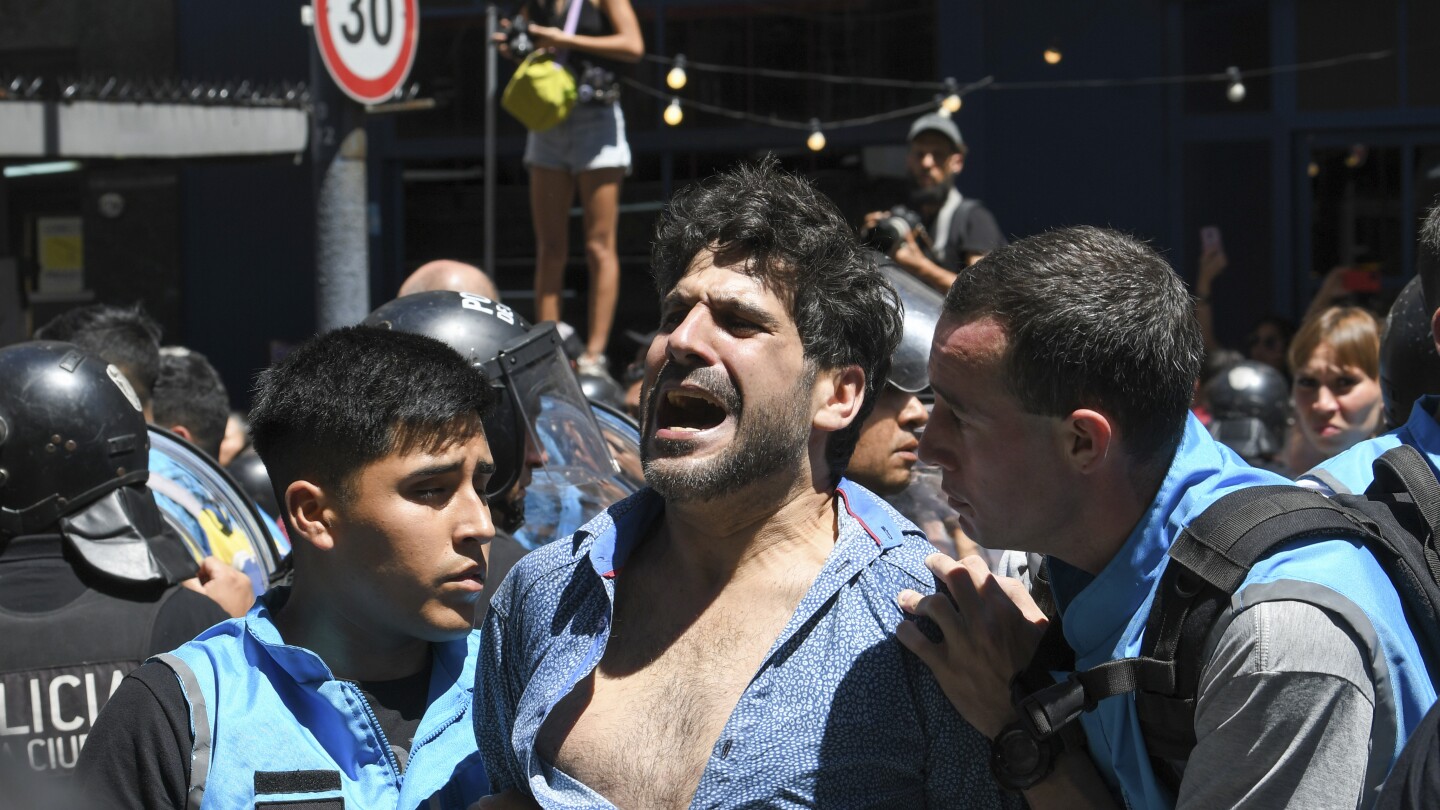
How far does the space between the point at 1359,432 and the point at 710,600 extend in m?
3.77

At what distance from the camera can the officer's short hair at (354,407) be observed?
2.87 meters

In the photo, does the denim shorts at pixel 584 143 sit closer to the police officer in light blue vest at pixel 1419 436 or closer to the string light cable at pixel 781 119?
the string light cable at pixel 781 119

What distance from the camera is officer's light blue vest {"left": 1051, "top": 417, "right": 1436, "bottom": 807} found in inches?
73.2

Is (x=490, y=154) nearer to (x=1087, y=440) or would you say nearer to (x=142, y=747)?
(x=142, y=747)

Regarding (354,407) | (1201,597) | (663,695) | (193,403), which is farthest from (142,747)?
(193,403)

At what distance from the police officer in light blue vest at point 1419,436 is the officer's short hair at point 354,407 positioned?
1.62 metres

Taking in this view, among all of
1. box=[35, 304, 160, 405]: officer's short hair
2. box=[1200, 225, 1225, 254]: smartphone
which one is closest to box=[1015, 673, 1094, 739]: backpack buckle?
box=[35, 304, 160, 405]: officer's short hair

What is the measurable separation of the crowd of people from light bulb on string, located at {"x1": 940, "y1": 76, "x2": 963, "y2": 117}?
6837 mm

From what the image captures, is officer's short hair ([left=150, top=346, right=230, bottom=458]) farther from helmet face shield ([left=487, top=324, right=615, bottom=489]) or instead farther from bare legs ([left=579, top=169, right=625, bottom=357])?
helmet face shield ([left=487, top=324, right=615, bottom=489])

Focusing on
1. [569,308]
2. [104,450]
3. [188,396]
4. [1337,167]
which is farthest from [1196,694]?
[1337,167]

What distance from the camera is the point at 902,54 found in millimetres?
10969

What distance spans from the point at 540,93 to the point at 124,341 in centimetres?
208

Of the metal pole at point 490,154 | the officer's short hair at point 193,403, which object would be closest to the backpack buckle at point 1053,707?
the officer's short hair at point 193,403

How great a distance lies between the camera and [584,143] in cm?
711
